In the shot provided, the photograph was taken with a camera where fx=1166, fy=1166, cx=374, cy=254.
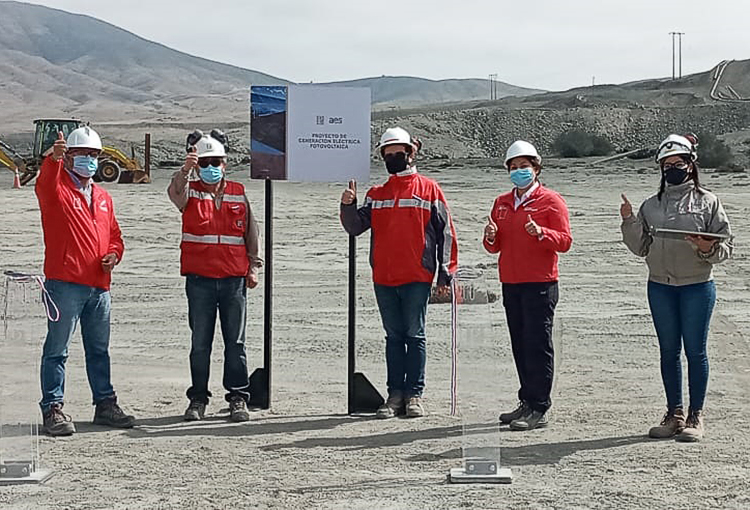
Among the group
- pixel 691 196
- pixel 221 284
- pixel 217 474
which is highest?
pixel 691 196

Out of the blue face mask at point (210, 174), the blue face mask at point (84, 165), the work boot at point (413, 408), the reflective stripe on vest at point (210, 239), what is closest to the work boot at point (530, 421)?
the work boot at point (413, 408)

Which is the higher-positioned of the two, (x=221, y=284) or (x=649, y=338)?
(x=221, y=284)

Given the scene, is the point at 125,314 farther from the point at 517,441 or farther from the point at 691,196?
the point at 691,196

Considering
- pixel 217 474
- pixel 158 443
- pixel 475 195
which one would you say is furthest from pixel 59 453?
pixel 475 195

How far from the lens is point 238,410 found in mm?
8852

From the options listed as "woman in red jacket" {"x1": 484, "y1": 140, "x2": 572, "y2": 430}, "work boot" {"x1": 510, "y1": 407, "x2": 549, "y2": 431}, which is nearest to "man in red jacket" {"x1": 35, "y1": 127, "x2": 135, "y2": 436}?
"woman in red jacket" {"x1": 484, "y1": 140, "x2": 572, "y2": 430}

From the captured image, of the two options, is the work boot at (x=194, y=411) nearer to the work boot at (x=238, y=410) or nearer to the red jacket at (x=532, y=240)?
the work boot at (x=238, y=410)

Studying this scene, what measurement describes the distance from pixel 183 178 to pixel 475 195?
22351mm

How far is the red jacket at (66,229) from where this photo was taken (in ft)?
26.2

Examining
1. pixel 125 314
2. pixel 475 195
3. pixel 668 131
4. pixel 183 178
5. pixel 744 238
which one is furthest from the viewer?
pixel 668 131

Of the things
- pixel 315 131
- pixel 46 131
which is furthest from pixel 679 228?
pixel 46 131

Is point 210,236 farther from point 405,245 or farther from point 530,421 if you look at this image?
point 530,421

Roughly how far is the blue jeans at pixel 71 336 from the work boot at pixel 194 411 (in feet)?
2.00

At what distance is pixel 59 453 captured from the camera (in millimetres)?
7848
